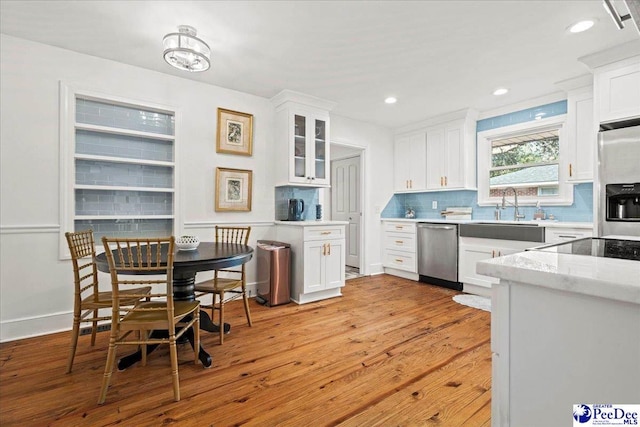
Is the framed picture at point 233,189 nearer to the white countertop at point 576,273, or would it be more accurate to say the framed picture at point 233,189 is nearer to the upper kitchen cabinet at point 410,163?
the upper kitchen cabinet at point 410,163

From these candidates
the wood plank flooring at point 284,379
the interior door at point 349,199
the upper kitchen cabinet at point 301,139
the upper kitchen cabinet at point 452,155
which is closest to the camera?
the wood plank flooring at point 284,379

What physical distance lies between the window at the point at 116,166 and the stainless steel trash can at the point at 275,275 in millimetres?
1137

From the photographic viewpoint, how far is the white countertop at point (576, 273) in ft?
2.10

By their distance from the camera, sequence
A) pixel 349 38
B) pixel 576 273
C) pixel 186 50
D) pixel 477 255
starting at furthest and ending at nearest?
pixel 477 255 → pixel 349 38 → pixel 186 50 → pixel 576 273

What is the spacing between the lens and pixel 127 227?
126 inches

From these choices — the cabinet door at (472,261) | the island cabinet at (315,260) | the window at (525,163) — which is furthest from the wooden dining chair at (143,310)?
the window at (525,163)

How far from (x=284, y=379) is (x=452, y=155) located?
3.98m

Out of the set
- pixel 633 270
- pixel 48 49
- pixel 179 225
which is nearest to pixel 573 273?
pixel 633 270

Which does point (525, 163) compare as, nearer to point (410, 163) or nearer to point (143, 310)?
point (410, 163)

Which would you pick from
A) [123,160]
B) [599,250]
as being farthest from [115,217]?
[599,250]

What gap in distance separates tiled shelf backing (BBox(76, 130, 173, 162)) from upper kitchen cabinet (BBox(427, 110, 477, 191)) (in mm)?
3794

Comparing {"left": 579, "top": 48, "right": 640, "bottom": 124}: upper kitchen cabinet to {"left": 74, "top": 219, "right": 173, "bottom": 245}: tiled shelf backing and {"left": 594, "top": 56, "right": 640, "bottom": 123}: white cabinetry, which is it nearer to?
{"left": 594, "top": 56, "right": 640, "bottom": 123}: white cabinetry

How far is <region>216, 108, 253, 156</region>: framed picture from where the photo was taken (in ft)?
12.0

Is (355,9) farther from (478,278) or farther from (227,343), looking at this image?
(478,278)
